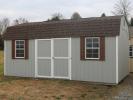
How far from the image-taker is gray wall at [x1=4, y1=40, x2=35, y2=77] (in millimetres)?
14773

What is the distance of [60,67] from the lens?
13.8m

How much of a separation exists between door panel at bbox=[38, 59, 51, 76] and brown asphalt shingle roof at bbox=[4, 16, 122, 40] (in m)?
1.47

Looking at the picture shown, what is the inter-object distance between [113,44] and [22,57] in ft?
19.6

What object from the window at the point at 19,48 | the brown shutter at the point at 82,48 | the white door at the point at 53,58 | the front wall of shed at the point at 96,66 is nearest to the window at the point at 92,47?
the brown shutter at the point at 82,48

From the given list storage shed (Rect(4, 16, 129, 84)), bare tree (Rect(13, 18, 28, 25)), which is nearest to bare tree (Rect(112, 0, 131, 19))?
bare tree (Rect(13, 18, 28, 25))

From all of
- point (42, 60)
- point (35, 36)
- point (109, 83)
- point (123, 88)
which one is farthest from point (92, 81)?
point (35, 36)

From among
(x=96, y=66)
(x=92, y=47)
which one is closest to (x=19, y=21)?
(x=92, y=47)

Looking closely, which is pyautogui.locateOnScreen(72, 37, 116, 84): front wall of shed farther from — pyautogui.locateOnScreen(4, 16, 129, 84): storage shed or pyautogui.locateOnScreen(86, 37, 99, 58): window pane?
pyautogui.locateOnScreen(86, 37, 99, 58): window pane

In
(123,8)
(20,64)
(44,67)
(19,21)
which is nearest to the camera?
(44,67)

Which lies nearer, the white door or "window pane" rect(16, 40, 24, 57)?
the white door

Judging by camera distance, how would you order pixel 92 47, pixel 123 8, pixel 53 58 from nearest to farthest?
pixel 92 47 → pixel 53 58 → pixel 123 8

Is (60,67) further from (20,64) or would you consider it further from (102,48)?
(20,64)

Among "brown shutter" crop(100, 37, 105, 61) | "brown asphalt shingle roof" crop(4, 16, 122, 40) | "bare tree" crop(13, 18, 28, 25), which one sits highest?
"bare tree" crop(13, 18, 28, 25)

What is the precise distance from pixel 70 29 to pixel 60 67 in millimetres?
2267
